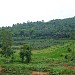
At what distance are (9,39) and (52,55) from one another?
11848 mm

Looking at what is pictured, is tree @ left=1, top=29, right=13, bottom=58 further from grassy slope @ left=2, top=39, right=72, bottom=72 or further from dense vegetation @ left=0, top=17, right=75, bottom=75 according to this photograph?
grassy slope @ left=2, top=39, right=72, bottom=72

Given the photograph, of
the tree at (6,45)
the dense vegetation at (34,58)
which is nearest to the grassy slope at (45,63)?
the dense vegetation at (34,58)

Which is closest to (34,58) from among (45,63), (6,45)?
(6,45)

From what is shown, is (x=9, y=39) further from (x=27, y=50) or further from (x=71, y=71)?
(x=71, y=71)

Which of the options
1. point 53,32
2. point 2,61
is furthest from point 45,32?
point 2,61

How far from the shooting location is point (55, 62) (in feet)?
207

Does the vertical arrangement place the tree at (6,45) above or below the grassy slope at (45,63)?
above

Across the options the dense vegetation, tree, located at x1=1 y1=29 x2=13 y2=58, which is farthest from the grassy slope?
tree, located at x1=1 y1=29 x2=13 y2=58

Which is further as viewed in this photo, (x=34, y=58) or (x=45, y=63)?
(x=34, y=58)

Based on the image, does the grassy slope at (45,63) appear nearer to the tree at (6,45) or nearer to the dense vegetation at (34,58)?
the dense vegetation at (34,58)

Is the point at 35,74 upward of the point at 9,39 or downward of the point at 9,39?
downward

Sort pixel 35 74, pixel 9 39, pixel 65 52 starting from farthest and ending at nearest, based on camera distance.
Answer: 1. pixel 65 52
2. pixel 9 39
3. pixel 35 74

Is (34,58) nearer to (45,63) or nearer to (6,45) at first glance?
(6,45)

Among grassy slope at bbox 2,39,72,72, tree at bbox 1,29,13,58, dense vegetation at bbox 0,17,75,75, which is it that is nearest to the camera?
dense vegetation at bbox 0,17,75,75
